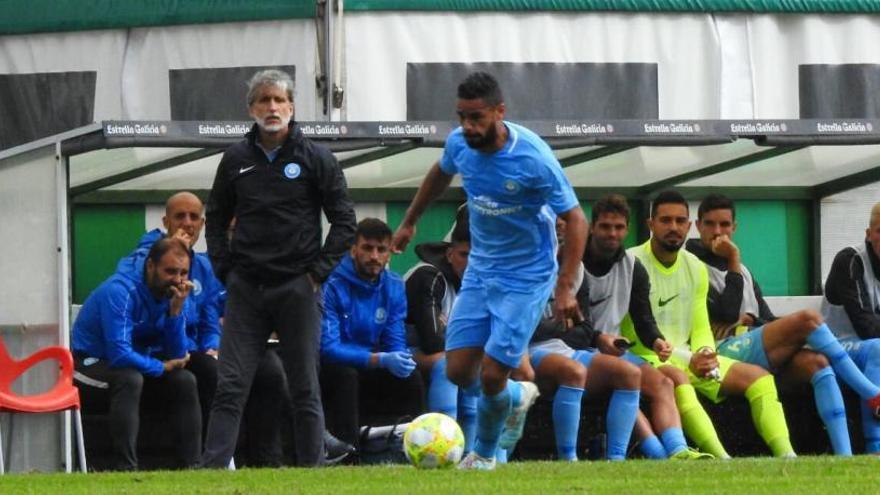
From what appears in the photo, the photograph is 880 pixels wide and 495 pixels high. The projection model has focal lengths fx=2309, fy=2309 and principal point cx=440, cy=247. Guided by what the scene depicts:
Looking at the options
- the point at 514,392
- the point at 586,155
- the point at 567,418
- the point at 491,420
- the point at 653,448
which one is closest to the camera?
the point at 491,420

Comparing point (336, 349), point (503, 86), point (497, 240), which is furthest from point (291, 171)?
point (503, 86)

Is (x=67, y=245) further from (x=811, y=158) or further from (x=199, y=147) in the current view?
(x=811, y=158)

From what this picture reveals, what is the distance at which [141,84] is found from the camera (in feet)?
55.4

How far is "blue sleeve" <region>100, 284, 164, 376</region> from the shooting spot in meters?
12.3

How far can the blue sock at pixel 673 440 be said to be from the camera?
12891mm

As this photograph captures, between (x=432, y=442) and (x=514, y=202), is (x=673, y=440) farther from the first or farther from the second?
(x=514, y=202)

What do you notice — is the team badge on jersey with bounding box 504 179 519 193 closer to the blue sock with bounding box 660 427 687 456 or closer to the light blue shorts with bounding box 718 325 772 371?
the blue sock with bounding box 660 427 687 456

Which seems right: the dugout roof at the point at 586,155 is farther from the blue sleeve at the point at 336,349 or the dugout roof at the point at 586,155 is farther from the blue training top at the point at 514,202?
the blue training top at the point at 514,202

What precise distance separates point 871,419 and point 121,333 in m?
4.47

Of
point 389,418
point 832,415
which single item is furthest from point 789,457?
point 389,418

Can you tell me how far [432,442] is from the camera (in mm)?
10953

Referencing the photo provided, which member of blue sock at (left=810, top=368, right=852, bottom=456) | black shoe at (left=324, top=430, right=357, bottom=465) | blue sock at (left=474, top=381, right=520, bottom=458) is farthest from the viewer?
blue sock at (left=810, top=368, right=852, bottom=456)

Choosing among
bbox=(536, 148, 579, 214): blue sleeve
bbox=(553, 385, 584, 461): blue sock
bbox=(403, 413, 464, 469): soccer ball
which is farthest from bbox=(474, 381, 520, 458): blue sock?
bbox=(553, 385, 584, 461): blue sock

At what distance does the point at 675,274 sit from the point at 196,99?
181 inches
